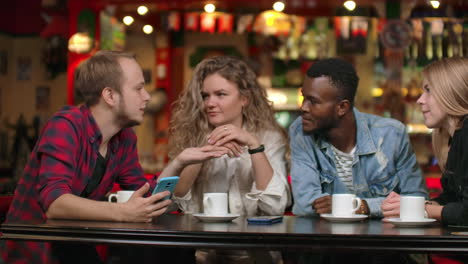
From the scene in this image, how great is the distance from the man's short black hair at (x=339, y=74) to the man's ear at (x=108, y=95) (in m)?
0.83

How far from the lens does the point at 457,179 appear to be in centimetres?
252

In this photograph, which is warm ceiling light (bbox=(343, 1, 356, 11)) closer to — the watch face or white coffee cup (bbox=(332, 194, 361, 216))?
the watch face

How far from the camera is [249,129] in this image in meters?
3.20

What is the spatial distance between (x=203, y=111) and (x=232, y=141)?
0.44 metres

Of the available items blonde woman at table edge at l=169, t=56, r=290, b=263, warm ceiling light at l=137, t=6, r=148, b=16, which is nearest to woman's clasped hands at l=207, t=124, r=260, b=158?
blonde woman at table edge at l=169, t=56, r=290, b=263

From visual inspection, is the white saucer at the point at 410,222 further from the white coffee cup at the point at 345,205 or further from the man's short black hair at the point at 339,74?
the man's short black hair at the point at 339,74

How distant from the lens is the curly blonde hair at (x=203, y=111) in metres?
3.20

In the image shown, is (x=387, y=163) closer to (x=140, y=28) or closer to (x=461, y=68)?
(x=461, y=68)

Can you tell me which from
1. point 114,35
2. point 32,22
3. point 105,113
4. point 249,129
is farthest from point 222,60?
point 32,22

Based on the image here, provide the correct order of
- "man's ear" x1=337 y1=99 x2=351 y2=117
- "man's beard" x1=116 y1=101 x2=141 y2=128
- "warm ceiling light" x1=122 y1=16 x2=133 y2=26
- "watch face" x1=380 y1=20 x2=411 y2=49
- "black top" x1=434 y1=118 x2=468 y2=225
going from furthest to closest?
1. "warm ceiling light" x1=122 y1=16 x2=133 y2=26
2. "watch face" x1=380 y1=20 x2=411 y2=49
3. "man's ear" x1=337 y1=99 x2=351 y2=117
4. "man's beard" x1=116 y1=101 x2=141 y2=128
5. "black top" x1=434 y1=118 x2=468 y2=225

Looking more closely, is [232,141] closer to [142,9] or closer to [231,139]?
[231,139]

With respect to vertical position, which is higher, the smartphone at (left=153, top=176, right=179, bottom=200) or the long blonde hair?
→ the long blonde hair

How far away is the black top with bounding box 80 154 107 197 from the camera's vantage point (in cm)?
269

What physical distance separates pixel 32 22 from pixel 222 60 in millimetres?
7211
